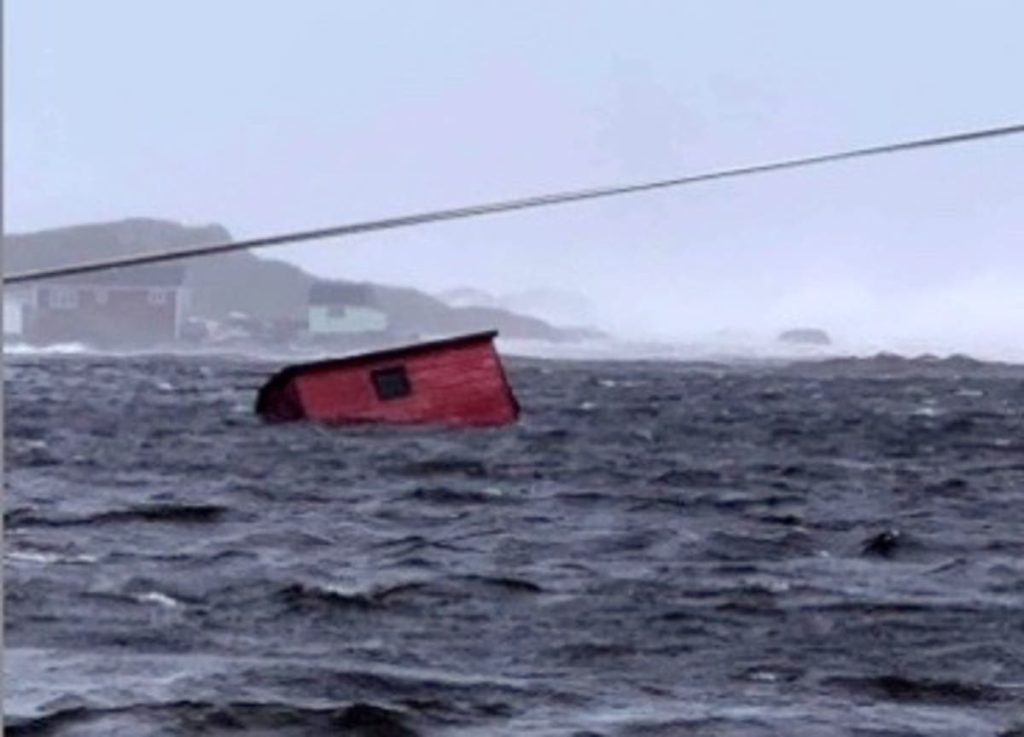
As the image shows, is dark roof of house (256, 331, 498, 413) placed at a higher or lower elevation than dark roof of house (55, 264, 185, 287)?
higher

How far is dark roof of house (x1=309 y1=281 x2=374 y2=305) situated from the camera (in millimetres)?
173625

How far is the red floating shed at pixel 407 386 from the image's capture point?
37.7 meters

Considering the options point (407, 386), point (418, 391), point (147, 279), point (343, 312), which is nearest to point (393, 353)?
point (407, 386)

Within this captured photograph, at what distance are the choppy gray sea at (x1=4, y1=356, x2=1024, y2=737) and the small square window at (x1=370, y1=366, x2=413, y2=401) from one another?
A: 220 cm

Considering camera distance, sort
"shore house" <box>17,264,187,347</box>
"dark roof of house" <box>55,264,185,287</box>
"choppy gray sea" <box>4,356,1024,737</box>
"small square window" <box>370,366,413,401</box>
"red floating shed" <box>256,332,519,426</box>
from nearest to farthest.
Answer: "choppy gray sea" <box>4,356,1024,737</box>
"red floating shed" <box>256,332,519,426</box>
"small square window" <box>370,366,413,401</box>
"dark roof of house" <box>55,264,185,287</box>
"shore house" <box>17,264,187,347</box>

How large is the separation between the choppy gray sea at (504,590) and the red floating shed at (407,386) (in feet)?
7.11

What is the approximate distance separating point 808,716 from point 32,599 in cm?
577

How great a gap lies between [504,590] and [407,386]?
73.6 feet

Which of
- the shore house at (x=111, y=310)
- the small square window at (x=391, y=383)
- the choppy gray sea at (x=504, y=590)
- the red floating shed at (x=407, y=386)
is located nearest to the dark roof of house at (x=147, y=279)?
the shore house at (x=111, y=310)

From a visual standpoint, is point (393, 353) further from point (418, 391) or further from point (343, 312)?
point (343, 312)

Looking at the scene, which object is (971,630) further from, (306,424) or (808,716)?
(306,424)

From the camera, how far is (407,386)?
3803 cm

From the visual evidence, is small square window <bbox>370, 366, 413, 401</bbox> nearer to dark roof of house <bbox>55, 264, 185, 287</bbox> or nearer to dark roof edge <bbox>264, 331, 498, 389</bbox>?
dark roof edge <bbox>264, 331, 498, 389</bbox>

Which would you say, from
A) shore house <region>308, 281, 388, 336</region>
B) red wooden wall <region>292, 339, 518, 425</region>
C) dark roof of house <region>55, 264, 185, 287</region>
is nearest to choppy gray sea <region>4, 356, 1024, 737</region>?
red wooden wall <region>292, 339, 518, 425</region>
